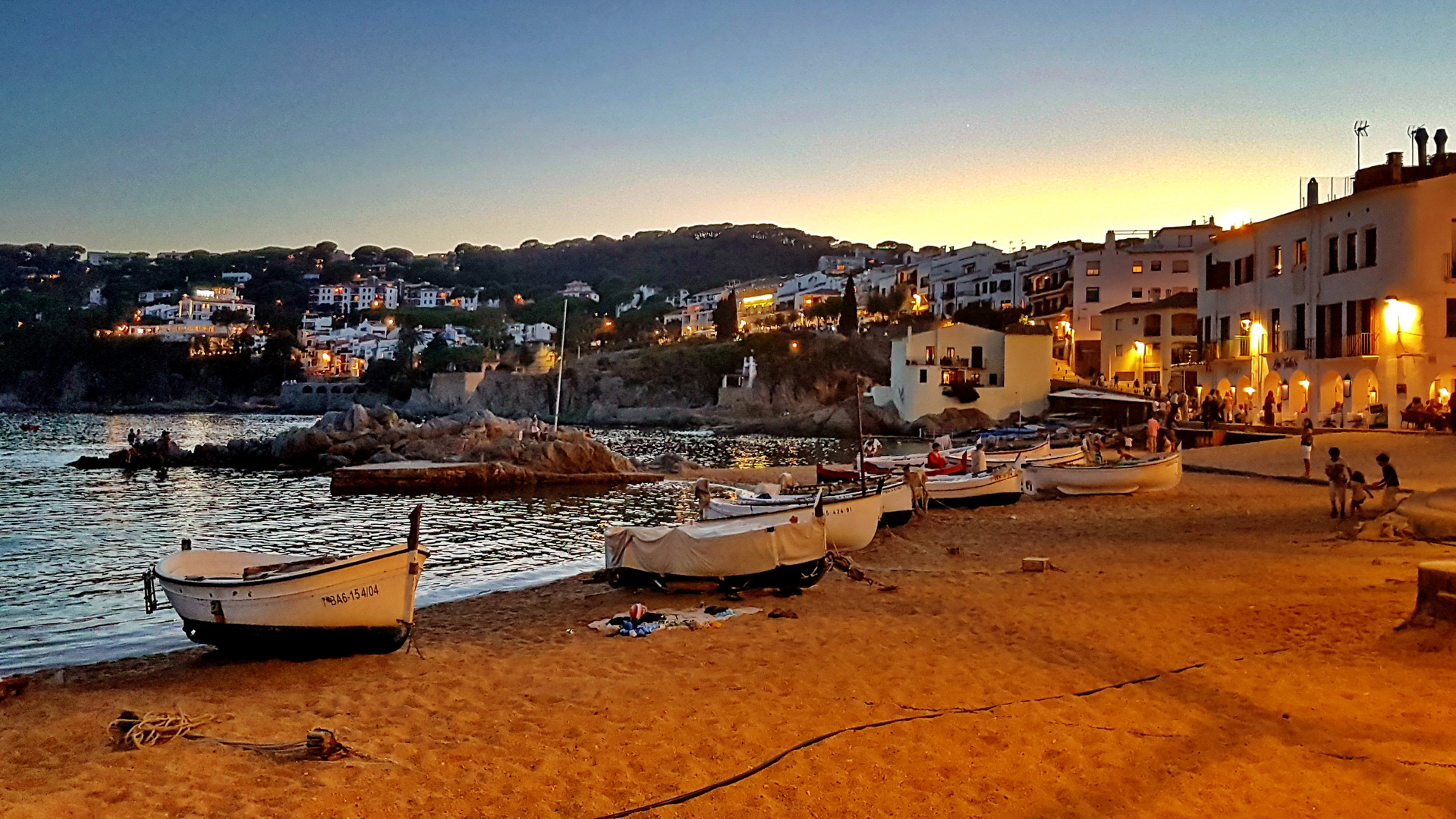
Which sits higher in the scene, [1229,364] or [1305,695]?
[1229,364]

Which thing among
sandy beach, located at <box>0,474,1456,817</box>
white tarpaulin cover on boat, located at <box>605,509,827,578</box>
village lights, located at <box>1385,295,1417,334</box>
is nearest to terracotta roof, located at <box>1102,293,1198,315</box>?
village lights, located at <box>1385,295,1417,334</box>

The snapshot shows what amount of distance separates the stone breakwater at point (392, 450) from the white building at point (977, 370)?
33.7m

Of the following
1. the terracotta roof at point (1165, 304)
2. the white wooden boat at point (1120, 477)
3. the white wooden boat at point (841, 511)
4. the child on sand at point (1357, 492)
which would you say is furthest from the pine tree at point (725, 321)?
the child on sand at point (1357, 492)

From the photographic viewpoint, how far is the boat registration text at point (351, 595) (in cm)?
1234

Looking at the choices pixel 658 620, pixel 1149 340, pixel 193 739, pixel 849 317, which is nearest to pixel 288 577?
pixel 193 739

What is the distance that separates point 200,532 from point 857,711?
2543 cm

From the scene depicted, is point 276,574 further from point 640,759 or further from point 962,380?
point 962,380

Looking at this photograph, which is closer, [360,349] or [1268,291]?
[1268,291]

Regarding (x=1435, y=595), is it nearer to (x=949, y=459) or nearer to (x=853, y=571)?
(x=853, y=571)

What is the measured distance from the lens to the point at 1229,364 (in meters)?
48.1

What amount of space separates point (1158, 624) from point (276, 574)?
11.4 metres

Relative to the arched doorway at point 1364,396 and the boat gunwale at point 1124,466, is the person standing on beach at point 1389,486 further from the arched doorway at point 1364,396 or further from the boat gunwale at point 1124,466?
the arched doorway at point 1364,396

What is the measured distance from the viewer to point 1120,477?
28.9m

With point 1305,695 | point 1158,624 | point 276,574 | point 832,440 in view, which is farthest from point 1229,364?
point 276,574
